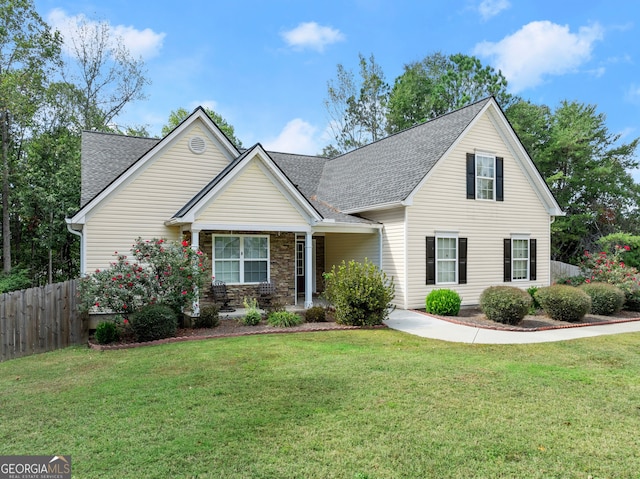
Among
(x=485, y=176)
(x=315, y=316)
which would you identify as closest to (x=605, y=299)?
(x=485, y=176)

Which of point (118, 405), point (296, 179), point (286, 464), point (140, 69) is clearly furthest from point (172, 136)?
point (140, 69)

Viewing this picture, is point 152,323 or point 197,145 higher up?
point 197,145

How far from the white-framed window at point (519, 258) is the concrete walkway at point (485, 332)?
451cm

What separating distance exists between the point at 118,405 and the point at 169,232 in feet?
28.1

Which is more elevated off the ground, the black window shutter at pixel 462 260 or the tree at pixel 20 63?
the tree at pixel 20 63

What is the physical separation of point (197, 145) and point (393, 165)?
24.6ft

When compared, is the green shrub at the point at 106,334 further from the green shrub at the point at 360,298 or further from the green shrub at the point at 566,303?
the green shrub at the point at 566,303

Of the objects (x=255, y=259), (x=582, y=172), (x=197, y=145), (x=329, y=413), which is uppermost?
(x=582, y=172)

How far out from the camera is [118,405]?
535 cm

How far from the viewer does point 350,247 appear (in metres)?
17.0

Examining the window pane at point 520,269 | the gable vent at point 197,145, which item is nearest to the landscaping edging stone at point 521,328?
the window pane at point 520,269

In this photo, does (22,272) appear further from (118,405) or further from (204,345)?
(118,405)

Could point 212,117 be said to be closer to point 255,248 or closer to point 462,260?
point 255,248

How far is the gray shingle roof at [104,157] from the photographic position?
13816mm
